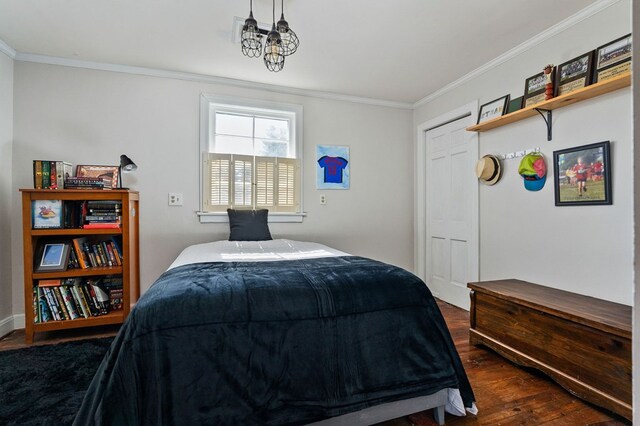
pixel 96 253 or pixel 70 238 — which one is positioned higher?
pixel 70 238

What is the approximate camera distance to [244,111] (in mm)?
3111

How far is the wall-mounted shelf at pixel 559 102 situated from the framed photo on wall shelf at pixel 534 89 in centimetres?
9

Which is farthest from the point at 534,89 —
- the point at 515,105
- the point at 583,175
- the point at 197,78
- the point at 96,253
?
the point at 96,253

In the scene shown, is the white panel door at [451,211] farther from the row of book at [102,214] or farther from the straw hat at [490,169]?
the row of book at [102,214]

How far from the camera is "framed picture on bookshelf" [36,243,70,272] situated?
7.39 ft

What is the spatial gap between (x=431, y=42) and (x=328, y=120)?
4.33 feet

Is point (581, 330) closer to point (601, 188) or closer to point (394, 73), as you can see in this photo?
point (601, 188)

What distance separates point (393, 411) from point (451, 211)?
233 cm

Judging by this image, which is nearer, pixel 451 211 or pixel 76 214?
pixel 76 214

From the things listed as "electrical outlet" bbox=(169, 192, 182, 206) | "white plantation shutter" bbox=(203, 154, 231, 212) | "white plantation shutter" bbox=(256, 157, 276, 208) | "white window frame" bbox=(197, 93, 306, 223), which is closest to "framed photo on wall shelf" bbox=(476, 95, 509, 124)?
"white window frame" bbox=(197, 93, 306, 223)

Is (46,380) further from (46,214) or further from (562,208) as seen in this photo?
(562,208)

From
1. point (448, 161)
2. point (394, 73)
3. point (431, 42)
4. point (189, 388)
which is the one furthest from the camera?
point (448, 161)

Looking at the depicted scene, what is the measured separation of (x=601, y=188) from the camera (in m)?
1.83

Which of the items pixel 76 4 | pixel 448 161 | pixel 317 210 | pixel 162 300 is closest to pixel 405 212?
pixel 448 161
